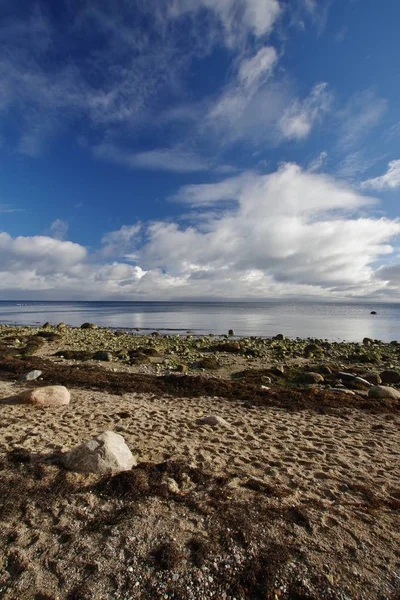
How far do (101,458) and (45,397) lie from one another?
17.1 feet

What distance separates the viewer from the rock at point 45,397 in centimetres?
1053

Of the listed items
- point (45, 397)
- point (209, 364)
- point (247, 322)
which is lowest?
point (247, 322)

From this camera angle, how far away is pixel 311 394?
1326 cm

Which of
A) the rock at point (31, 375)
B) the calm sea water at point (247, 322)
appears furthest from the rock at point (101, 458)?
Result: the calm sea water at point (247, 322)

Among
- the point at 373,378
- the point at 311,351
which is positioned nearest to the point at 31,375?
the point at 373,378

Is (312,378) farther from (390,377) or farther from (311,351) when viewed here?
(311,351)

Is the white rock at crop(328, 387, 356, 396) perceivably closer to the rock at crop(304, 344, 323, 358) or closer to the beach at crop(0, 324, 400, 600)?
the beach at crop(0, 324, 400, 600)

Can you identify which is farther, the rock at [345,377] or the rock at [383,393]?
the rock at [345,377]

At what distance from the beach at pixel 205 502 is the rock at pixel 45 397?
37cm

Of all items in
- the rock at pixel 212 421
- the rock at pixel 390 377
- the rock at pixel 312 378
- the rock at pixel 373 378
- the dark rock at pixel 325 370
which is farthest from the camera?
the dark rock at pixel 325 370

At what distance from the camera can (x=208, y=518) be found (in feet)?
17.3

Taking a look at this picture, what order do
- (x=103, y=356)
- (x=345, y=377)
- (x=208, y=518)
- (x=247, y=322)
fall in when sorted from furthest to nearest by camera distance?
(x=247, y=322)
(x=103, y=356)
(x=345, y=377)
(x=208, y=518)

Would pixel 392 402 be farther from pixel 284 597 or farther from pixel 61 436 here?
pixel 61 436

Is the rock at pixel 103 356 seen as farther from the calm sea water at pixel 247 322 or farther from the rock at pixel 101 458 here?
the calm sea water at pixel 247 322
